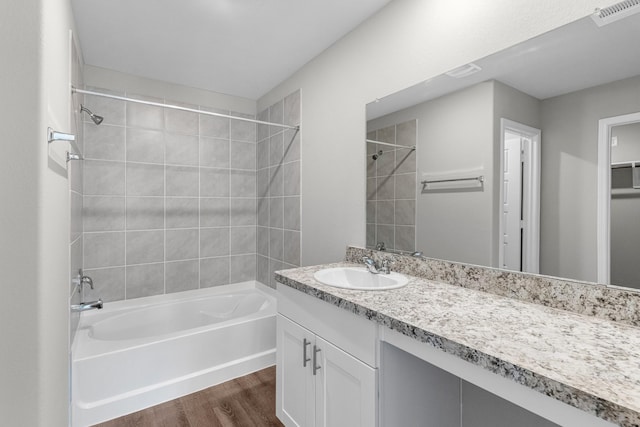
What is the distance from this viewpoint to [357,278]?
5.65 feet

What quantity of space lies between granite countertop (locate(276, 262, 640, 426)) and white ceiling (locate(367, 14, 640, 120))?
0.80 metres

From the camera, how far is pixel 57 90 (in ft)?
4.11

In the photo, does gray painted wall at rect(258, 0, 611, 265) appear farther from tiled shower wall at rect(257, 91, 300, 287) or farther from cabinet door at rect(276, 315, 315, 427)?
cabinet door at rect(276, 315, 315, 427)

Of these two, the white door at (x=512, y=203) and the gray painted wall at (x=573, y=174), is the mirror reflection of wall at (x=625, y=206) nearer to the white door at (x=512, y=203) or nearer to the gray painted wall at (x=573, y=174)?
the gray painted wall at (x=573, y=174)

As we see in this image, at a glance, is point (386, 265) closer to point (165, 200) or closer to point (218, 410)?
point (218, 410)

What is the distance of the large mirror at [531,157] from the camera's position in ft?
3.23

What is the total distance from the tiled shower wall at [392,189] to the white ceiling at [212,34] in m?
0.76

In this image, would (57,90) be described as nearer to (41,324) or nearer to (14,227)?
(14,227)

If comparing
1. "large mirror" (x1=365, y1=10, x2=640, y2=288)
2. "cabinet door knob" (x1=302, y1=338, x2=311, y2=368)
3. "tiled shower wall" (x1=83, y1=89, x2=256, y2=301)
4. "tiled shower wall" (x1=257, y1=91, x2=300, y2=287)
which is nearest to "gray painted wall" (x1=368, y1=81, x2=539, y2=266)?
"large mirror" (x1=365, y1=10, x2=640, y2=288)

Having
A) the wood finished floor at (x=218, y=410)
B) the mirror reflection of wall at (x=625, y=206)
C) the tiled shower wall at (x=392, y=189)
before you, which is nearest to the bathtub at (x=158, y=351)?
the wood finished floor at (x=218, y=410)

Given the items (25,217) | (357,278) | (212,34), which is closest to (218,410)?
(357,278)

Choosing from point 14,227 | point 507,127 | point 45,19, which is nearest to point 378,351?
point 507,127

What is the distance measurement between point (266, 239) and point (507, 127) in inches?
93.3

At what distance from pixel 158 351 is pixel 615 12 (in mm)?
2703
